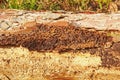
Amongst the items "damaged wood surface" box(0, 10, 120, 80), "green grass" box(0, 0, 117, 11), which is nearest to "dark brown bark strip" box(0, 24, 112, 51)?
"damaged wood surface" box(0, 10, 120, 80)

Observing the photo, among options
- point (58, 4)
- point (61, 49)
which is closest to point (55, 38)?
point (61, 49)

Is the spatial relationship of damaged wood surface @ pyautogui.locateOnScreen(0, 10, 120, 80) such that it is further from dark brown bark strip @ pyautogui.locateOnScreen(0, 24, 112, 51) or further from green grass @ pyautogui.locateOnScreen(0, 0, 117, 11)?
green grass @ pyautogui.locateOnScreen(0, 0, 117, 11)

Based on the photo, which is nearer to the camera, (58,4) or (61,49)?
(61,49)

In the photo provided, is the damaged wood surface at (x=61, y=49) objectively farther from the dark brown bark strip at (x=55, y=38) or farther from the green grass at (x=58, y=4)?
the green grass at (x=58, y=4)

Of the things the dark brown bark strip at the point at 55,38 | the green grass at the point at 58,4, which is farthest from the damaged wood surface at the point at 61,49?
the green grass at the point at 58,4

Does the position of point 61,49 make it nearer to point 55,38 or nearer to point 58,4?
point 55,38

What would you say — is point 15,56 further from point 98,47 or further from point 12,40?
point 98,47

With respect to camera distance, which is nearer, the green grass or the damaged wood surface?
the damaged wood surface

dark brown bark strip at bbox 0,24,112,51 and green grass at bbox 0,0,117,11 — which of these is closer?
dark brown bark strip at bbox 0,24,112,51

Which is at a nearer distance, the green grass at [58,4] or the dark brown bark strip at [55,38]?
the dark brown bark strip at [55,38]

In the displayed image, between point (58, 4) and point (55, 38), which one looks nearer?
point (55, 38)
